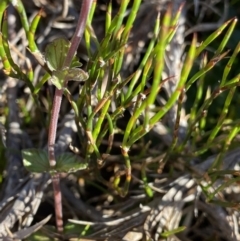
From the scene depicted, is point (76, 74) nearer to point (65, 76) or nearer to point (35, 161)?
point (65, 76)

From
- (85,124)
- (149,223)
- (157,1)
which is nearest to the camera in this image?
(85,124)

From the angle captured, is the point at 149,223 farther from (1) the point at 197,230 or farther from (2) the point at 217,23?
(2) the point at 217,23

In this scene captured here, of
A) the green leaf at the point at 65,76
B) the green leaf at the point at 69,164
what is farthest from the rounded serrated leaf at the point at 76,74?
the green leaf at the point at 69,164

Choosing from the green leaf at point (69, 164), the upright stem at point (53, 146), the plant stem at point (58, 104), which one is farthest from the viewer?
the green leaf at point (69, 164)

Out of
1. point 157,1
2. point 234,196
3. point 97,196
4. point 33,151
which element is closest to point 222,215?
point 234,196

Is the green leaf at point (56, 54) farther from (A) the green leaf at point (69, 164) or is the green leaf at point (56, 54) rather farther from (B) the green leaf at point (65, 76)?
(A) the green leaf at point (69, 164)

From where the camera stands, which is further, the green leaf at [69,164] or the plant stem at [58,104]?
the green leaf at [69,164]
